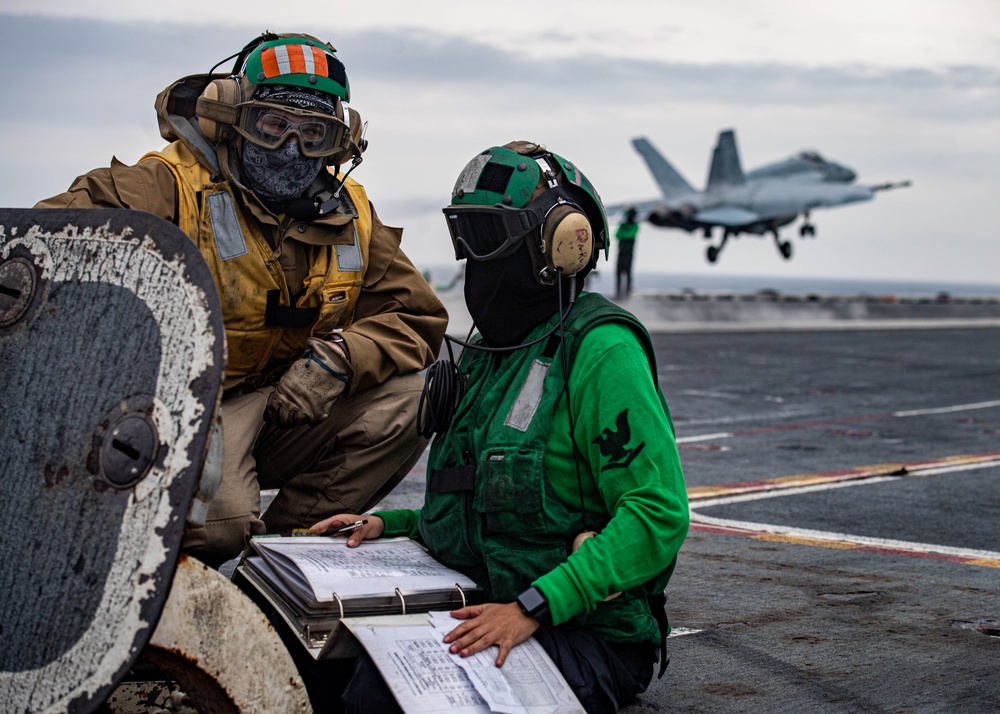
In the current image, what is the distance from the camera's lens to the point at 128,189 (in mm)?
3896

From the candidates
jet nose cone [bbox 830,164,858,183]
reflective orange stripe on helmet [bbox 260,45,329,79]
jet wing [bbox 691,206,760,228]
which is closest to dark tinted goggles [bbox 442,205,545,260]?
reflective orange stripe on helmet [bbox 260,45,329,79]

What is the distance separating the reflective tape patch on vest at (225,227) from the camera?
13.0 feet

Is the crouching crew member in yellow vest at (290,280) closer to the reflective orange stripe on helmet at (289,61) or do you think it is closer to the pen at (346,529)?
the reflective orange stripe on helmet at (289,61)

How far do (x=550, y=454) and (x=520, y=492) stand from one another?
127 mm

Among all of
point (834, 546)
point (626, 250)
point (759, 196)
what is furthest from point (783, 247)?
point (834, 546)

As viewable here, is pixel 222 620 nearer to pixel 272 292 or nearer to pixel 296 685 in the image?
pixel 296 685

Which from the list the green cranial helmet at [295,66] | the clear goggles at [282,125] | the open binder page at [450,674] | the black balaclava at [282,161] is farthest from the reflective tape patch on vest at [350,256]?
the open binder page at [450,674]

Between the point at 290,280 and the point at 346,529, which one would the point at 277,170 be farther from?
the point at 346,529

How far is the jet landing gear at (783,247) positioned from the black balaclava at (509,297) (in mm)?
51906

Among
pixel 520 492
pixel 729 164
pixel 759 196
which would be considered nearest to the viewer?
pixel 520 492

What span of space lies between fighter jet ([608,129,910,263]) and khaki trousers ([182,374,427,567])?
4798 centimetres

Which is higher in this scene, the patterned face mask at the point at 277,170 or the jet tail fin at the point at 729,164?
the jet tail fin at the point at 729,164

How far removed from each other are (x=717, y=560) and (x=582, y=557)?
276cm

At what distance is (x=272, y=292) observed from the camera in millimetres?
4082
